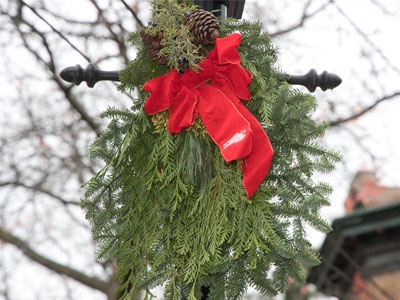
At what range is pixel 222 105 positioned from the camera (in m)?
1.34

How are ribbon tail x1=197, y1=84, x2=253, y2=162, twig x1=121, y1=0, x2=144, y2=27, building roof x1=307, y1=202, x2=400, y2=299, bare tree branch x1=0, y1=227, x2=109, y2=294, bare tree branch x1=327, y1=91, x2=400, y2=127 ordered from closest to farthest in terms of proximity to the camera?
ribbon tail x1=197, y1=84, x2=253, y2=162 < bare tree branch x1=0, y1=227, x2=109, y2=294 < twig x1=121, y1=0, x2=144, y2=27 < bare tree branch x1=327, y1=91, x2=400, y2=127 < building roof x1=307, y1=202, x2=400, y2=299

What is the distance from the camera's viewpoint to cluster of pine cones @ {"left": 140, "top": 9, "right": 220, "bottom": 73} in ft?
4.49

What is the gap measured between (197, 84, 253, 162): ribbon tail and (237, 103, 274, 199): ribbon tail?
0.04 meters

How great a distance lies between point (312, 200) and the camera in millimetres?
1395

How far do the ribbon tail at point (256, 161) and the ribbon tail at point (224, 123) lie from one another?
4 cm

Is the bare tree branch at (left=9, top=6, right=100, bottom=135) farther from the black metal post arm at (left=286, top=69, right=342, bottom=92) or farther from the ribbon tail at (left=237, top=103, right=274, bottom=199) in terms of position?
the ribbon tail at (left=237, top=103, right=274, bottom=199)

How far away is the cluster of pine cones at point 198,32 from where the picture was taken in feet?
4.49

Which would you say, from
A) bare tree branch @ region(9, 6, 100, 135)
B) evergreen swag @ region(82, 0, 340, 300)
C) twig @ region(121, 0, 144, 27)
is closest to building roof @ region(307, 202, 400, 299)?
bare tree branch @ region(9, 6, 100, 135)

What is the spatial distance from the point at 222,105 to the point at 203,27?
236mm

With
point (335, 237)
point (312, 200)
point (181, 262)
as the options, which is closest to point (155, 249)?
point (181, 262)

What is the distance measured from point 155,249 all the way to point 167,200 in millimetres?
155

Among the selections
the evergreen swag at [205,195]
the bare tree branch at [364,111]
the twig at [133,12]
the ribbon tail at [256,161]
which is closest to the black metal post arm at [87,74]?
the evergreen swag at [205,195]

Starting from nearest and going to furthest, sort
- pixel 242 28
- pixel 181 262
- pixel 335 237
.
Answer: pixel 181 262
pixel 242 28
pixel 335 237

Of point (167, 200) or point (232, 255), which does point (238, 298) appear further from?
point (167, 200)
